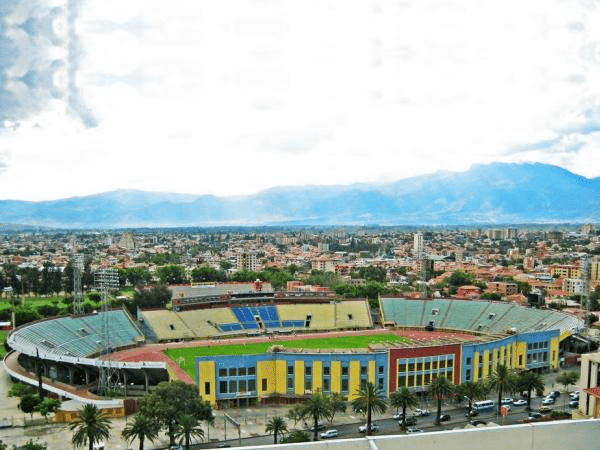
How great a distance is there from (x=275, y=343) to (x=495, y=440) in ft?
156

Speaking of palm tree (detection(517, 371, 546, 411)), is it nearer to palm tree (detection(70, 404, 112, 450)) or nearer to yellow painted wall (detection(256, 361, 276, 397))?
yellow painted wall (detection(256, 361, 276, 397))

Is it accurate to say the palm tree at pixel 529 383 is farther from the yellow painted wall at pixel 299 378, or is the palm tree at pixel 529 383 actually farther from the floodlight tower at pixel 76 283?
the floodlight tower at pixel 76 283

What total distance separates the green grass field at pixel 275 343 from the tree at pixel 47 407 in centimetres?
1309

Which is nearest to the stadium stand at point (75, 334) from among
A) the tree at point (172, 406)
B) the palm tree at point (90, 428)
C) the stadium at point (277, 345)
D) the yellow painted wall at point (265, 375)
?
the stadium at point (277, 345)

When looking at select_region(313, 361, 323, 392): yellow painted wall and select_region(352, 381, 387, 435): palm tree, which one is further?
select_region(313, 361, 323, 392): yellow painted wall

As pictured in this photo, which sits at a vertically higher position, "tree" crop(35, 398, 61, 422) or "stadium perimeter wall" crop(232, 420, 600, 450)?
"stadium perimeter wall" crop(232, 420, 600, 450)

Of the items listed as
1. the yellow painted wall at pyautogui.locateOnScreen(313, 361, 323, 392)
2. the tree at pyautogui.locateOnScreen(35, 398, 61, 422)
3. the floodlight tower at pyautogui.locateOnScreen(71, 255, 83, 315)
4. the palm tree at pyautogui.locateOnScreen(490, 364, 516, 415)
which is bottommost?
the tree at pyautogui.locateOnScreen(35, 398, 61, 422)

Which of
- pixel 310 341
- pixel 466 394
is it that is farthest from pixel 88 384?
pixel 466 394

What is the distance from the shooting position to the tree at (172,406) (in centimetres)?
2883

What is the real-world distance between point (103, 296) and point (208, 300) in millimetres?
20518

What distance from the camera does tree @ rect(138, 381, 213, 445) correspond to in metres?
28.8

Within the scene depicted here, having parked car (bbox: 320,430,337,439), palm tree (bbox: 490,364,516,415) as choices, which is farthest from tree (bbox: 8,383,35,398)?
palm tree (bbox: 490,364,516,415)

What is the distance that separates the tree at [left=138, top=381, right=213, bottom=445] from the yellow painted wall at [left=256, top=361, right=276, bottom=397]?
781 centimetres

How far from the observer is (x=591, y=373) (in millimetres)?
22297
